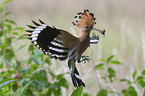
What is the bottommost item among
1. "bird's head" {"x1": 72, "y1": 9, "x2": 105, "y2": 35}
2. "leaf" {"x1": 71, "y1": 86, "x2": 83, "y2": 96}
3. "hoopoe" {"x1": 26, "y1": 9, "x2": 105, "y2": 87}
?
"leaf" {"x1": 71, "y1": 86, "x2": 83, "y2": 96}

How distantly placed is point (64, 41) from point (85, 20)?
5cm

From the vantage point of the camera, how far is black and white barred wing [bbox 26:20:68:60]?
0.34 meters

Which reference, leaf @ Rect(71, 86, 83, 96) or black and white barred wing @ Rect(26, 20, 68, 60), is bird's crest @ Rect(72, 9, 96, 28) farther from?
leaf @ Rect(71, 86, 83, 96)

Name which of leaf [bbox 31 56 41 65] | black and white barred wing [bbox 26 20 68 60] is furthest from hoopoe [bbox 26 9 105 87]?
leaf [bbox 31 56 41 65]

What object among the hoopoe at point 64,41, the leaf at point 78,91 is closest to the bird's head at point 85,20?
the hoopoe at point 64,41

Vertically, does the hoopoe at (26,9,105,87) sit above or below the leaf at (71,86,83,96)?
above

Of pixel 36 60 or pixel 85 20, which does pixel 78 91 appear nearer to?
pixel 85 20

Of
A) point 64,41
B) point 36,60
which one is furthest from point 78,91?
point 36,60

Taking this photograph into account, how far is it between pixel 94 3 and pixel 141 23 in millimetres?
848

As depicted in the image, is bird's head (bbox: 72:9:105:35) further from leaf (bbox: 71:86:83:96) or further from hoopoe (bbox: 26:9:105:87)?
leaf (bbox: 71:86:83:96)

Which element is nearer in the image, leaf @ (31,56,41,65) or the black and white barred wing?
the black and white barred wing

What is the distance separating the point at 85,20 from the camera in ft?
1.07

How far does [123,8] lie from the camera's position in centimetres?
344

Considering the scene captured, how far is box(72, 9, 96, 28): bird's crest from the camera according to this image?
32 cm
